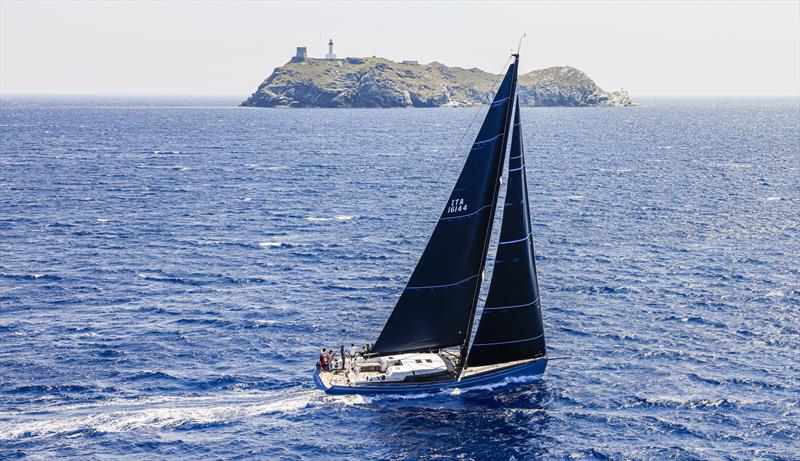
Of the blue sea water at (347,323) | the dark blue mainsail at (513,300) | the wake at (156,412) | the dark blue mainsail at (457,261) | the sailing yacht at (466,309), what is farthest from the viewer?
the sailing yacht at (466,309)

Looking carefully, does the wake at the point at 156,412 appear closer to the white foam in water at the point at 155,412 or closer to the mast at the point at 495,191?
the white foam in water at the point at 155,412

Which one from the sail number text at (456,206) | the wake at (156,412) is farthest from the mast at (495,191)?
the wake at (156,412)

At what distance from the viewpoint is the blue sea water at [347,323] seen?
44.0m

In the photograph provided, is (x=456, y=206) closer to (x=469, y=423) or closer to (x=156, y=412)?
(x=469, y=423)

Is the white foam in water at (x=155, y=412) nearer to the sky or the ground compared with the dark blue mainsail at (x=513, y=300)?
nearer to the ground

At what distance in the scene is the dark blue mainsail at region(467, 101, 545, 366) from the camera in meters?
46.4

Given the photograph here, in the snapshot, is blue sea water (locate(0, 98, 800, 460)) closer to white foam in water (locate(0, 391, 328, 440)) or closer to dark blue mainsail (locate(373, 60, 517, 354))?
white foam in water (locate(0, 391, 328, 440))

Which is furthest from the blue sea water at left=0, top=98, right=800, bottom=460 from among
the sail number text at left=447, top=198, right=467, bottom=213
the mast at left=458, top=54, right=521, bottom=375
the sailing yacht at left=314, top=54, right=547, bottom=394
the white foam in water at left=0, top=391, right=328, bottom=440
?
the sail number text at left=447, top=198, right=467, bottom=213

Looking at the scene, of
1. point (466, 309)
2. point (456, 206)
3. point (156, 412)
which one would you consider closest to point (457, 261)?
point (466, 309)

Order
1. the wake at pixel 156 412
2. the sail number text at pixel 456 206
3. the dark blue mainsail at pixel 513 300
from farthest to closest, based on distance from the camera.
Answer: the sail number text at pixel 456 206 → the dark blue mainsail at pixel 513 300 → the wake at pixel 156 412

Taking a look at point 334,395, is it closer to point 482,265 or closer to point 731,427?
point 482,265

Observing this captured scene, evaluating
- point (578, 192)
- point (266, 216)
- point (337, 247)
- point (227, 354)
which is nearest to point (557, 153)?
point (578, 192)

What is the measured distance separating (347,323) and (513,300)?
57.4 feet

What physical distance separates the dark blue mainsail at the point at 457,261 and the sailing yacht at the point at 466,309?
0.06 metres
